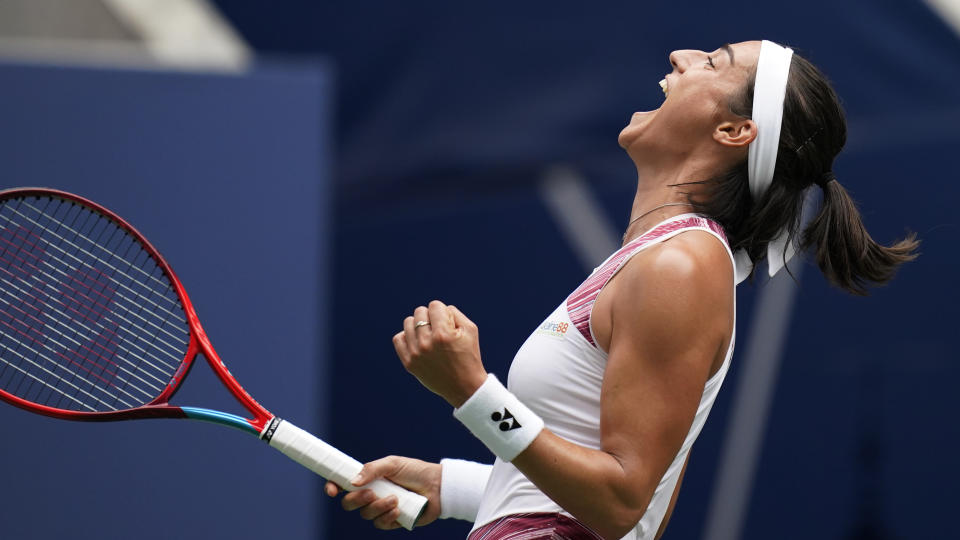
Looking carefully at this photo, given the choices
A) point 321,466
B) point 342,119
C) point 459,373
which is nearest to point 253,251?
point 342,119

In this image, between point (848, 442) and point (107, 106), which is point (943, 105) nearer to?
point (848, 442)

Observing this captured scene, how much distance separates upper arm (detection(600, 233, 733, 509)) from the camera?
151 cm

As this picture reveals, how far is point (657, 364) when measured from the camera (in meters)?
1.52

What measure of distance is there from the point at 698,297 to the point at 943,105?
3334mm

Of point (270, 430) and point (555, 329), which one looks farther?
point (270, 430)

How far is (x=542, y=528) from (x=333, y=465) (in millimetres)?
361

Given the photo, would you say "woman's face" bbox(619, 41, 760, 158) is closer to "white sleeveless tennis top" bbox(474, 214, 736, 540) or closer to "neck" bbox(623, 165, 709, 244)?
"neck" bbox(623, 165, 709, 244)

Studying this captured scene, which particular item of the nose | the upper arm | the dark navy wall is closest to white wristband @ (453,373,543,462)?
the upper arm

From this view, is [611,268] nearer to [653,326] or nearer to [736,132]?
[653,326]

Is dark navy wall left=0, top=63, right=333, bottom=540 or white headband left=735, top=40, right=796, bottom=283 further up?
white headband left=735, top=40, right=796, bottom=283

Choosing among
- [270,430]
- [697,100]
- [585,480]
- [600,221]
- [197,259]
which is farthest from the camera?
[600,221]

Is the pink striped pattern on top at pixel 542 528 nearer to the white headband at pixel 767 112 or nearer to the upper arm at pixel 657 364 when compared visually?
the upper arm at pixel 657 364

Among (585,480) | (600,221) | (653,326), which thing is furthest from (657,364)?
(600,221)

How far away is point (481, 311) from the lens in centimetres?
436
